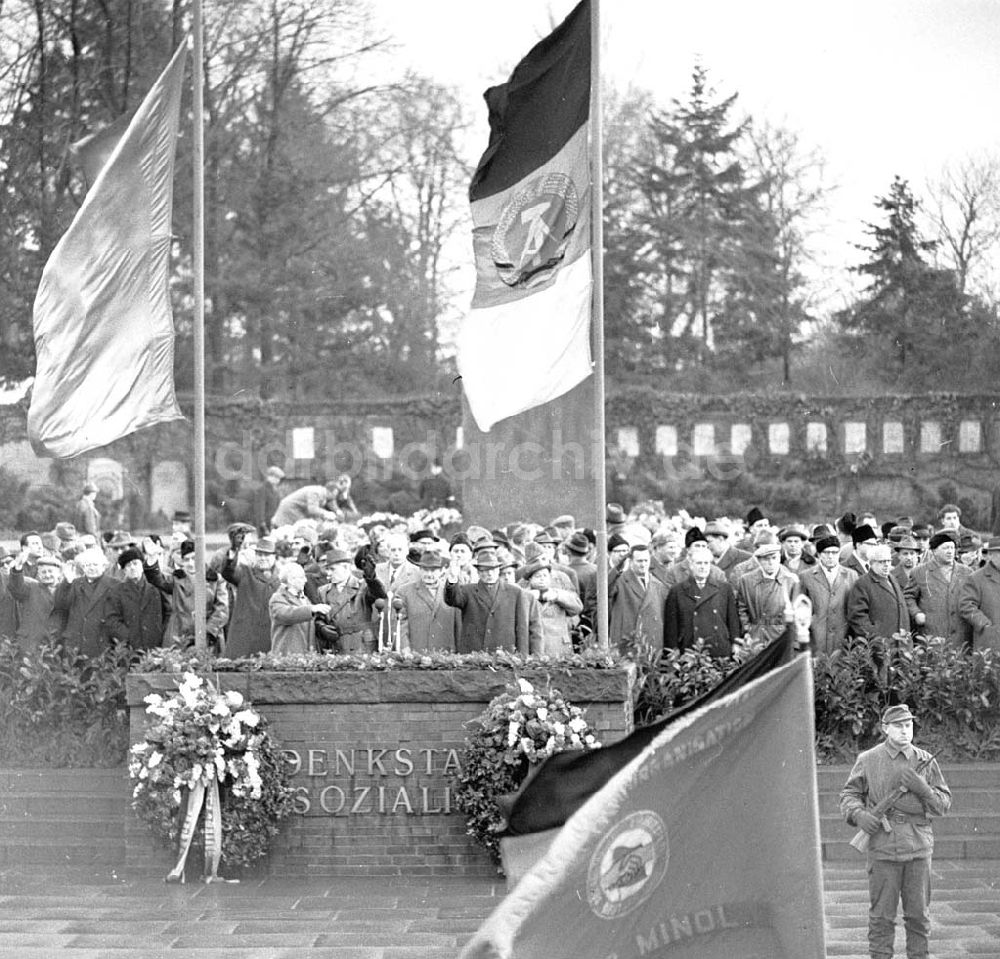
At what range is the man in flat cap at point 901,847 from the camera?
862 centimetres

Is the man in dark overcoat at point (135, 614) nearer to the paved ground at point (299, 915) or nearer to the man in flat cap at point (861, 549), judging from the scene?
the paved ground at point (299, 915)

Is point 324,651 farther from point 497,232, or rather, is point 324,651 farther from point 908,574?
point 908,574

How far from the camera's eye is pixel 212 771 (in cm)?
1105

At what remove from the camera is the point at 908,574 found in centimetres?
1413

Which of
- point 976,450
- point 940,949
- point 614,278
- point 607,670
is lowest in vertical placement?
point 940,949

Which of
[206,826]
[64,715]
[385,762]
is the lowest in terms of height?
[206,826]

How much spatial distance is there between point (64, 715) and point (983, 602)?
720cm

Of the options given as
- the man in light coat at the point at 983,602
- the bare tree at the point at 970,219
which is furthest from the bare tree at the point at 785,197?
Result: the man in light coat at the point at 983,602

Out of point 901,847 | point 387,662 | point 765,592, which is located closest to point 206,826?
point 387,662

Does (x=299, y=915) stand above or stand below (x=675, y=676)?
below

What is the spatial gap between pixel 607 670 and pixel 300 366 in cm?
2672

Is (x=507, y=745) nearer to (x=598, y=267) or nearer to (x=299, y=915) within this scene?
(x=299, y=915)

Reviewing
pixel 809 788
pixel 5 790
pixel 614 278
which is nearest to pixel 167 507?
pixel 614 278

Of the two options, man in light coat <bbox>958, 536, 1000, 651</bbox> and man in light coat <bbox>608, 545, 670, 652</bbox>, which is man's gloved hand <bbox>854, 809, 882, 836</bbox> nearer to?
man in light coat <bbox>608, 545, 670, 652</bbox>
